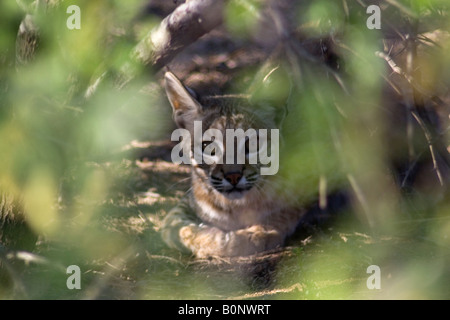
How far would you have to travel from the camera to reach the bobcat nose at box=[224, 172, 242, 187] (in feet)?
13.9

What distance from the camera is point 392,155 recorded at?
462 centimetres

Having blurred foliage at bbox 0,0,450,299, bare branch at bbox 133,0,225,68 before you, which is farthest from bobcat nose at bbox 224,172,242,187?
bare branch at bbox 133,0,225,68

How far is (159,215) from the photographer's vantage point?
17.1 ft

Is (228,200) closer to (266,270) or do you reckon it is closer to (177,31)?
(266,270)

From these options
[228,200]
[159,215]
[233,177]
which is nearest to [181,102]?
[233,177]

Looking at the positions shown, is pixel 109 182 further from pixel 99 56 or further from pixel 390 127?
pixel 390 127

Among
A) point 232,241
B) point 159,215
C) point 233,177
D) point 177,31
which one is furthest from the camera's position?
point 159,215

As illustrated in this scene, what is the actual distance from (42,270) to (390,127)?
271 cm

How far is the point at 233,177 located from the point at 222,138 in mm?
318

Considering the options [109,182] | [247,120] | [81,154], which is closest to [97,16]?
[81,154]

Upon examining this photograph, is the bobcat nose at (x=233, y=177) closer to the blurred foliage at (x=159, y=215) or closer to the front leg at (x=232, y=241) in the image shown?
the front leg at (x=232, y=241)

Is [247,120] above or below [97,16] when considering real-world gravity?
below

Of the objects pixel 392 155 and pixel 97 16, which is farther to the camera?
pixel 392 155
